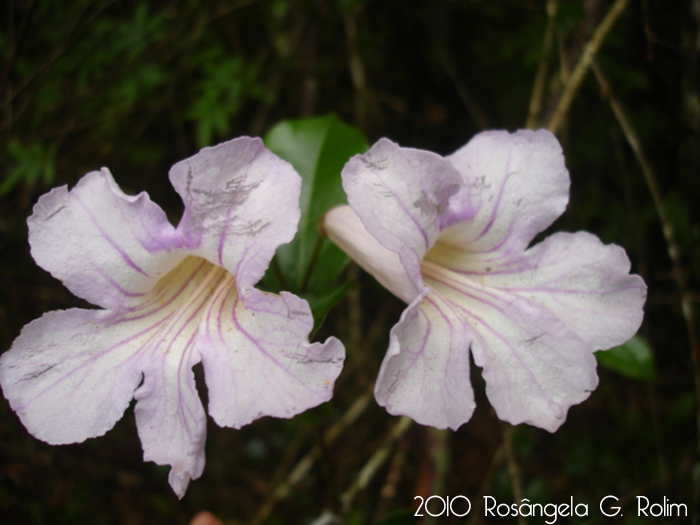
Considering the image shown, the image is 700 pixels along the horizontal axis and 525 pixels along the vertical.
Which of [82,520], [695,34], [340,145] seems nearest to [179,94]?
[340,145]

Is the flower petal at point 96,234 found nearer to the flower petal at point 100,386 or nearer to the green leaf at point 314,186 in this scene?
the flower petal at point 100,386

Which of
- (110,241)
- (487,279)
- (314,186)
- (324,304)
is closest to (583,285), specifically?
(487,279)

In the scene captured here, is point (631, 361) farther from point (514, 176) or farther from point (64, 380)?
point (64, 380)

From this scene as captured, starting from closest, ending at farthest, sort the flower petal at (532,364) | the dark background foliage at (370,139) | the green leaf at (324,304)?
the flower petal at (532,364), the green leaf at (324,304), the dark background foliage at (370,139)

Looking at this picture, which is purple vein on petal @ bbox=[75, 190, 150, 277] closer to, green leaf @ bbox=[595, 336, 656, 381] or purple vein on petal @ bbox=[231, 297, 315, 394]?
purple vein on petal @ bbox=[231, 297, 315, 394]

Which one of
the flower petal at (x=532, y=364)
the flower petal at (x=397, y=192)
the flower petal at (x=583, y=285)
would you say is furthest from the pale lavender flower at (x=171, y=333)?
the flower petal at (x=583, y=285)
